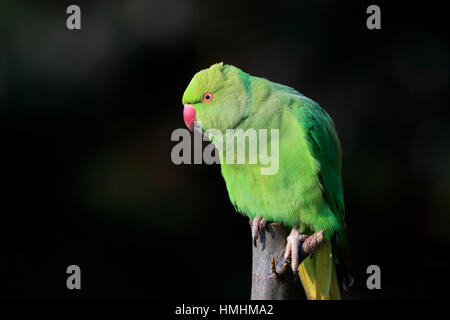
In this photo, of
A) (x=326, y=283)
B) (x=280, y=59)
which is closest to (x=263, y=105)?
(x=326, y=283)

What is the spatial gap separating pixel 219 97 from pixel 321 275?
2.52 ft

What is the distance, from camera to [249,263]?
262 centimetres

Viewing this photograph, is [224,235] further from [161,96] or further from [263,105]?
[263,105]

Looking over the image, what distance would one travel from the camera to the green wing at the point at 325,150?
160cm

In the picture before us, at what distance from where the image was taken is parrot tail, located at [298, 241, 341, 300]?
5.78ft

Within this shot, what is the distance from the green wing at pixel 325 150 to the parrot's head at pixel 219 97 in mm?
205

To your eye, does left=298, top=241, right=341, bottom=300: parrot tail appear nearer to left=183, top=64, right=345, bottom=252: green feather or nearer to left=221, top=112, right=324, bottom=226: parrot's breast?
left=183, top=64, right=345, bottom=252: green feather

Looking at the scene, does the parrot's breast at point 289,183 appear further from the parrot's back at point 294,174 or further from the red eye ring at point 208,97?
the red eye ring at point 208,97

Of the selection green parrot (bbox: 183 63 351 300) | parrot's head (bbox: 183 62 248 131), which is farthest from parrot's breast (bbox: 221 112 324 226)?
parrot's head (bbox: 183 62 248 131)

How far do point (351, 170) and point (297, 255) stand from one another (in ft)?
3.81

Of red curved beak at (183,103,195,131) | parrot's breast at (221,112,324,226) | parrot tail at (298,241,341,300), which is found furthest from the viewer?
parrot tail at (298,241,341,300)

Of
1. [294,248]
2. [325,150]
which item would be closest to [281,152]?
[325,150]

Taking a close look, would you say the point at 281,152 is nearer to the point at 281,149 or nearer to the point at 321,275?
the point at 281,149

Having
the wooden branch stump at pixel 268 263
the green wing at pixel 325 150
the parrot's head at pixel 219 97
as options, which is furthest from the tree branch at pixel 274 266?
the parrot's head at pixel 219 97
